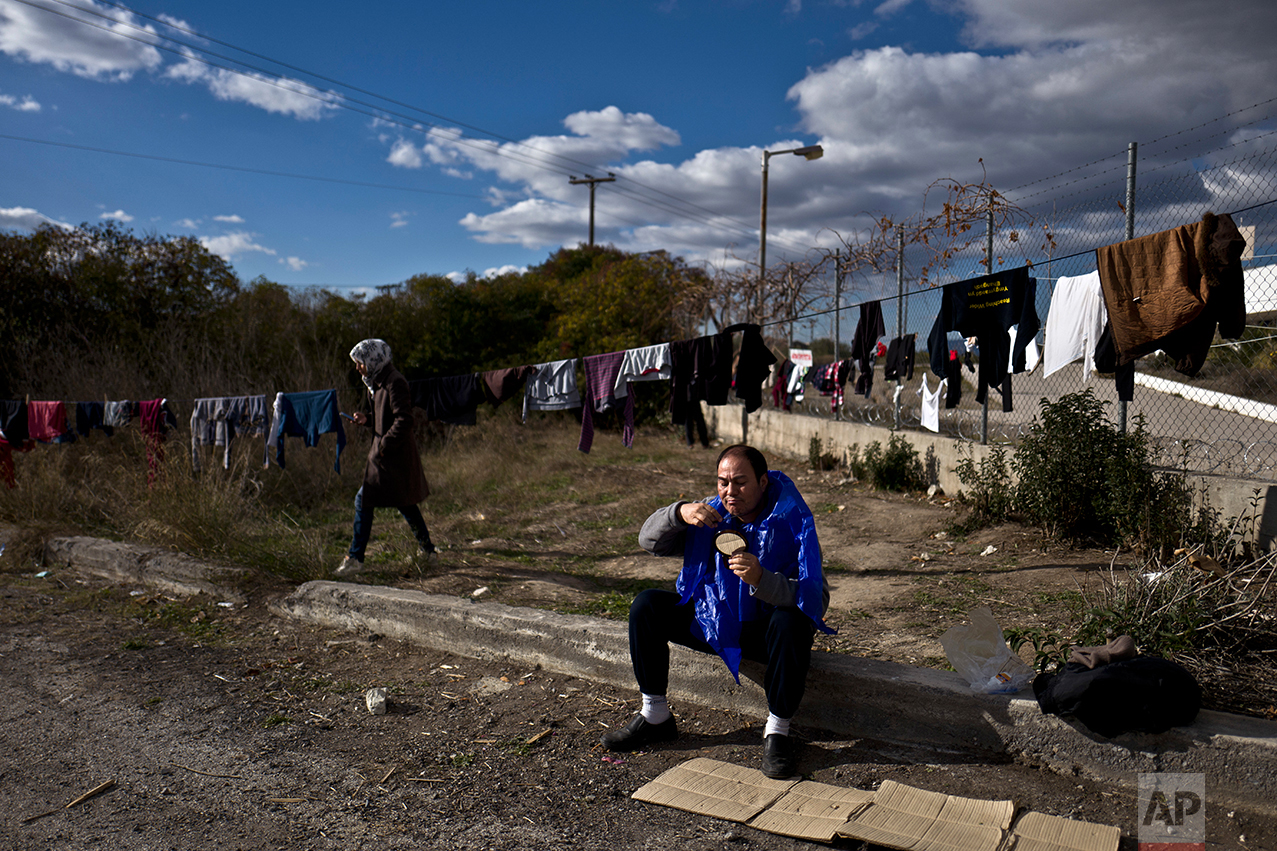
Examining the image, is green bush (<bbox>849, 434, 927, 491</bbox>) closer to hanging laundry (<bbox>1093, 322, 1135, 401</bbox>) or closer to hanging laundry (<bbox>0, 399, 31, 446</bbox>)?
hanging laundry (<bbox>1093, 322, 1135, 401</bbox>)

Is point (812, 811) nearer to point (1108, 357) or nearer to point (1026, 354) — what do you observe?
point (1108, 357)

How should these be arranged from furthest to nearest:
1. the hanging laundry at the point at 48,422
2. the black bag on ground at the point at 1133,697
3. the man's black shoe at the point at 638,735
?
the hanging laundry at the point at 48,422 → the man's black shoe at the point at 638,735 → the black bag on ground at the point at 1133,697

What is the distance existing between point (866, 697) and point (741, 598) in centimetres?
69

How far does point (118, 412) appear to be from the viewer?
905 centimetres

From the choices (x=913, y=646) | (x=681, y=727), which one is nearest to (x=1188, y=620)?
(x=913, y=646)

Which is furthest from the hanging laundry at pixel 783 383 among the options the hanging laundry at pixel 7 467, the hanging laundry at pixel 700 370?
the hanging laundry at pixel 7 467

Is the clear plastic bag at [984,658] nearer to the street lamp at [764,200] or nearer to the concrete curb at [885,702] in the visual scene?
the concrete curb at [885,702]

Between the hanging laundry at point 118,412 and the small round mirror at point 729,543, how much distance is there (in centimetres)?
859

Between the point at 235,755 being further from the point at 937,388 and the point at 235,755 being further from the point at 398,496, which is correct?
the point at 937,388

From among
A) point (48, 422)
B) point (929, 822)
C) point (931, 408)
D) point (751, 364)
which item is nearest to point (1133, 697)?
point (929, 822)

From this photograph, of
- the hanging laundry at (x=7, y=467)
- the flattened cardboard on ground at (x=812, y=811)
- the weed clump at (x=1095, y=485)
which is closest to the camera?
the flattened cardboard on ground at (x=812, y=811)

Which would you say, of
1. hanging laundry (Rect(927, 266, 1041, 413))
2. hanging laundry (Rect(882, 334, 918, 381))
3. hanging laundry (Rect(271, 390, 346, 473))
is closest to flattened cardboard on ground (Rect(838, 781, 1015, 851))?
hanging laundry (Rect(927, 266, 1041, 413))

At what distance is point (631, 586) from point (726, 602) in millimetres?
2543

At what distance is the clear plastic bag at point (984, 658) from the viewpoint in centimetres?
310
